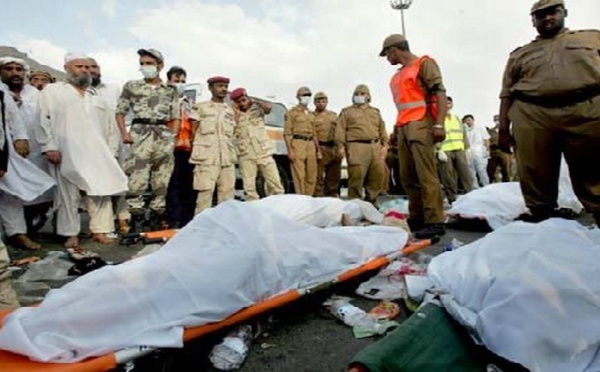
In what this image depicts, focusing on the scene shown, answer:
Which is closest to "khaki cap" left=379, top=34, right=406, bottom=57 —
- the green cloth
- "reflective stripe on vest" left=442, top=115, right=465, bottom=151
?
the green cloth

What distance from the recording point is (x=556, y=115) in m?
3.21

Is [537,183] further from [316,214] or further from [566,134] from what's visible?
[316,214]

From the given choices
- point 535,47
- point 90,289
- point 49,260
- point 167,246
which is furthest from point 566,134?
point 49,260

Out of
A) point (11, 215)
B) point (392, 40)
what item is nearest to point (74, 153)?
point (11, 215)

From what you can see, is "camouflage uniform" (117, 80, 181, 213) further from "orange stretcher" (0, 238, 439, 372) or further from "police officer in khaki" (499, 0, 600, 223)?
"police officer in khaki" (499, 0, 600, 223)

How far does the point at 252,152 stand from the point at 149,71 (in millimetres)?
1896

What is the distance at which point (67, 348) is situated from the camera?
1.41 m

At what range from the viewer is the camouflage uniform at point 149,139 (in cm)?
477

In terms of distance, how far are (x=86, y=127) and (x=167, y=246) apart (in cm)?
286

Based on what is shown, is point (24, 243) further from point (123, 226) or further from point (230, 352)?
point (230, 352)

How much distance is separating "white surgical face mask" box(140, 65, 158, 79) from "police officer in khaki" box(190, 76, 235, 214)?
2.17ft

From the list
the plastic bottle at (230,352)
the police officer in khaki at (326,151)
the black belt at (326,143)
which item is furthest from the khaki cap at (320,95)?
the plastic bottle at (230,352)

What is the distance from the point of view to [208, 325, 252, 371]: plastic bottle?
5.50 feet

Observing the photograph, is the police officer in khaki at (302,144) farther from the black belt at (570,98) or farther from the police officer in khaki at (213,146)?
the black belt at (570,98)
